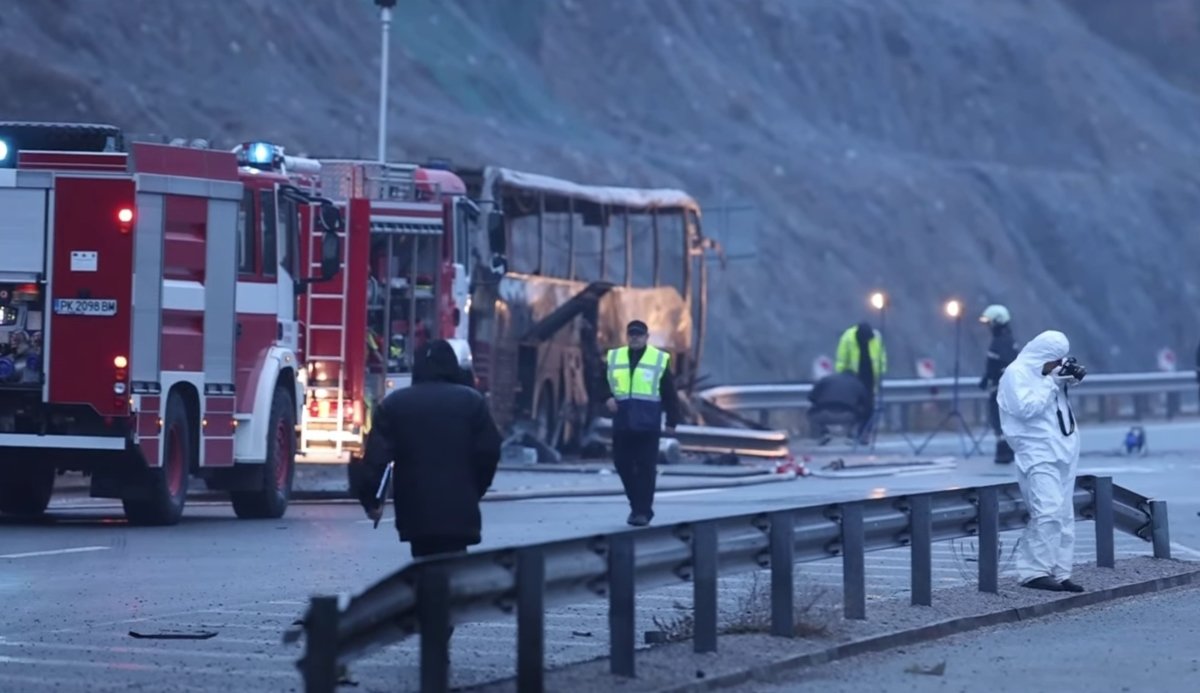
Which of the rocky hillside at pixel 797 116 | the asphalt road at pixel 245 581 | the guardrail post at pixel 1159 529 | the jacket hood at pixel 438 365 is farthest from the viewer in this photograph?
the rocky hillside at pixel 797 116

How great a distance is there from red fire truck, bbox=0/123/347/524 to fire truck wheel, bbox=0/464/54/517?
2 centimetres

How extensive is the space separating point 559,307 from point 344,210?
338 inches

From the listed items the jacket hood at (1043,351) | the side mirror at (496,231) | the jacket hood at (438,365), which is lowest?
the jacket hood at (438,365)

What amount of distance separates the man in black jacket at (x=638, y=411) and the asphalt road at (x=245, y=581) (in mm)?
376

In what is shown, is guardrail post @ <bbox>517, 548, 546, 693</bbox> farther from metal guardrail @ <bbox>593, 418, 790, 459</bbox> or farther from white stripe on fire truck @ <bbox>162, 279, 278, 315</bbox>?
metal guardrail @ <bbox>593, 418, 790, 459</bbox>

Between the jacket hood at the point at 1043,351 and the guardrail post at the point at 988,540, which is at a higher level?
the jacket hood at the point at 1043,351

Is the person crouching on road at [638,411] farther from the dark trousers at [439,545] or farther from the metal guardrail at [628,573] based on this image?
the dark trousers at [439,545]

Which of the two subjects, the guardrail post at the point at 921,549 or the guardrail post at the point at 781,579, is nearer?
the guardrail post at the point at 781,579

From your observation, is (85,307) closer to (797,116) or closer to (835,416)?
(835,416)

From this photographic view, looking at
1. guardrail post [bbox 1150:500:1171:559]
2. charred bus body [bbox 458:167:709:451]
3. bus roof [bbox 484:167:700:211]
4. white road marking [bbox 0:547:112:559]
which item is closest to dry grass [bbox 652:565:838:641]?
guardrail post [bbox 1150:500:1171:559]

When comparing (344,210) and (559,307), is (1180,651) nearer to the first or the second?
(344,210)

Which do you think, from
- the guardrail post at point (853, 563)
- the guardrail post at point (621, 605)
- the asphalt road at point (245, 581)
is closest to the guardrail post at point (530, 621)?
the guardrail post at point (621, 605)

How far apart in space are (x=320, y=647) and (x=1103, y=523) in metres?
8.11

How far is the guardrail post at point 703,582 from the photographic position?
34.2 feet
